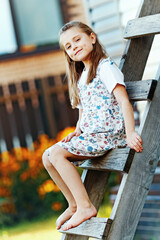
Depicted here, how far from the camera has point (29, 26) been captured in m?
8.95

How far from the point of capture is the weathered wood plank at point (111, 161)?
245cm

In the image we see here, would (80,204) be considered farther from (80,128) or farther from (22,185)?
(22,185)

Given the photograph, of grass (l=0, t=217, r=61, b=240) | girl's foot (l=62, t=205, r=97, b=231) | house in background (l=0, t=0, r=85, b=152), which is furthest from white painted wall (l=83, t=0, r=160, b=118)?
house in background (l=0, t=0, r=85, b=152)

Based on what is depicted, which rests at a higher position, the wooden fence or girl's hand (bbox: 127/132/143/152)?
girl's hand (bbox: 127/132/143/152)

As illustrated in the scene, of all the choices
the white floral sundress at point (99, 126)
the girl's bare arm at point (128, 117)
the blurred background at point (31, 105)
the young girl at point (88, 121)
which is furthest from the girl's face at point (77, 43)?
the blurred background at point (31, 105)

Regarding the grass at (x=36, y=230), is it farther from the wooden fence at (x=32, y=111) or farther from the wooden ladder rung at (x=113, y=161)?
the wooden ladder rung at (x=113, y=161)

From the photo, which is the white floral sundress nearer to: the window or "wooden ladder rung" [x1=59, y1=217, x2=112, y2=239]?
"wooden ladder rung" [x1=59, y1=217, x2=112, y2=239]

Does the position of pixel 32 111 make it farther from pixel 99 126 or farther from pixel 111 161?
pixel 111 161

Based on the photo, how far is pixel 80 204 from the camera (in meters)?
2.55

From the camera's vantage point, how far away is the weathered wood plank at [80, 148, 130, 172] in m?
2.45

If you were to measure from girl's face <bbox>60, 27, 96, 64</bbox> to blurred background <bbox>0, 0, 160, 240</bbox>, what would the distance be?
4.40m

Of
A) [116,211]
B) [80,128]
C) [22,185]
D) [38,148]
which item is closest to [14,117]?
[38,148]

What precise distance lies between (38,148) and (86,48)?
5156 mm

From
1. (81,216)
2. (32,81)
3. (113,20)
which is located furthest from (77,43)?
(32,81)
